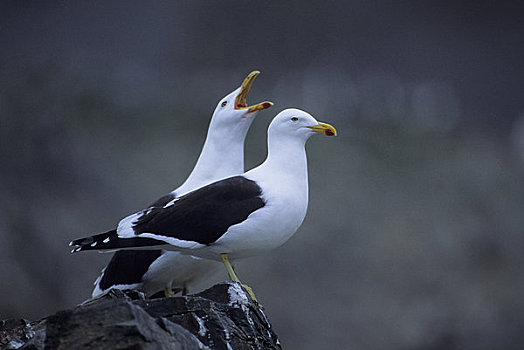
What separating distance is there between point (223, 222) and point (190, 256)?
0.78 metres

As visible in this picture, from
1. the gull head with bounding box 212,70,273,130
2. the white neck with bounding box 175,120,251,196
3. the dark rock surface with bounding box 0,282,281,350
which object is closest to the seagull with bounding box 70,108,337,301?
the dark rock surface with bounding box 0,282,281,350

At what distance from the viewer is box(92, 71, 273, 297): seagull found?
409 centimetres

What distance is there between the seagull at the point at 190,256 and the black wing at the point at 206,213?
0.34 m

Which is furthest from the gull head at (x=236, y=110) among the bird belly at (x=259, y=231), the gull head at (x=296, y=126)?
the bird belly at (x=259, y=231)

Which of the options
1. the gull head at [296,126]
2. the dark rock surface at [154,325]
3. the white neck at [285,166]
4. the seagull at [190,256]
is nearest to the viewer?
the dark rock surface at [154,325]

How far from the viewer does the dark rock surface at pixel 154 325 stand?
7.02ft

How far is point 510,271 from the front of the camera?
9.68m

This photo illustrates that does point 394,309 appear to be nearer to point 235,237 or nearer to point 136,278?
point 136,278

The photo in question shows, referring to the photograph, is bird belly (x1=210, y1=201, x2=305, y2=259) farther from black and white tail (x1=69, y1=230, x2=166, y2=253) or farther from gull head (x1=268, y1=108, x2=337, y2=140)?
gull head (x1=268, y1=108, x2=337, y2=140)

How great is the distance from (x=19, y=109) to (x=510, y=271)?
7.30 metres

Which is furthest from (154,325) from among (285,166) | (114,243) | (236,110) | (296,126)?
(236,110)

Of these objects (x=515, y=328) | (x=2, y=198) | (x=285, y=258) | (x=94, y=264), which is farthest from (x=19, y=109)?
(x=515, y=328)

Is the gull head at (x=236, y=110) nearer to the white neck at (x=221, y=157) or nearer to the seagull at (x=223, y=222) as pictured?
the white neck at (x=221, y=157)

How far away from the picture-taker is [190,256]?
13.3 ft
